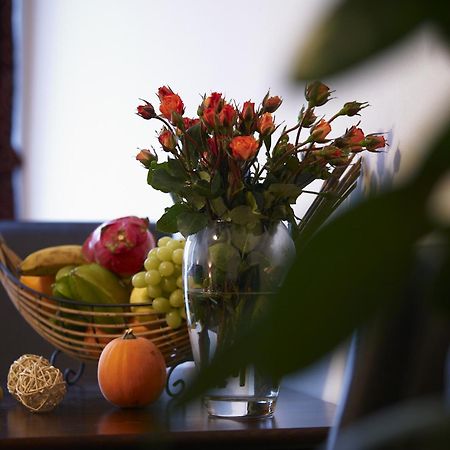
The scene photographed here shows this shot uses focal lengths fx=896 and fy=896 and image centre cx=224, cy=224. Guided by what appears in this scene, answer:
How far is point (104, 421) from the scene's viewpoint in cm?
113

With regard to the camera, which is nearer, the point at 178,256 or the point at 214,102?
the point at 214,102

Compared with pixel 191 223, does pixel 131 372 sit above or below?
below

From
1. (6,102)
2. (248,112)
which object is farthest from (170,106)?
(6,102)

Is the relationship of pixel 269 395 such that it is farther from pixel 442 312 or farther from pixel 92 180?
pixel 92 180

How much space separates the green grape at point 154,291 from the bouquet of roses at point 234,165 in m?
0.17

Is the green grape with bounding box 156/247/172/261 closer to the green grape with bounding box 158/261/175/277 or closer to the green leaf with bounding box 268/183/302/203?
the green grape with bounding box 158/261/175/277

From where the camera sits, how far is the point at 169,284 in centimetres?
131

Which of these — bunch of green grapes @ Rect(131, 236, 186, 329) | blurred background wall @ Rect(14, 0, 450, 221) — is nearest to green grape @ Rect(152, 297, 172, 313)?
bunch of green grapes @ Rect(131, 236, 186, 329)

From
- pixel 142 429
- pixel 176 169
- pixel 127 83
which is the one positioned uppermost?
pixel 127 83

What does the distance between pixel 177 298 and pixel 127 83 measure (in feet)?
5.00

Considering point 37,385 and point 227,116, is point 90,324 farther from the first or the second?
point 227,116

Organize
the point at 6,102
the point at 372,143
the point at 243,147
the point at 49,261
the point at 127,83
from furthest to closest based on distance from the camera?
the point at 6,102 < the point at 127,83 < the point at 49,261 < the point at 372,143 < the point at 243,147

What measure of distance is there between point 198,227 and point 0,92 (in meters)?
2.41

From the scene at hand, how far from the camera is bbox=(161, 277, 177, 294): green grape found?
1.30m
